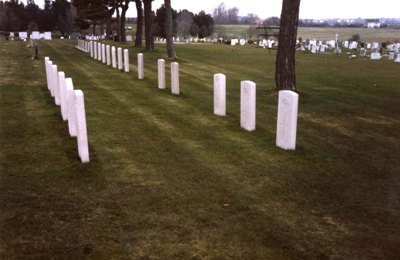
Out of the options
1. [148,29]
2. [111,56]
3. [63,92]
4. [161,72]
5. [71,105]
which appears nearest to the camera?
[71,105]

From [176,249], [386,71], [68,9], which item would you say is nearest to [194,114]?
[176,249]

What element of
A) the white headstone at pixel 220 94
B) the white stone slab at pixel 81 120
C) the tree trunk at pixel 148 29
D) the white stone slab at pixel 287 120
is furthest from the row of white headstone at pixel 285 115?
the tree trunk at pixel 148 29

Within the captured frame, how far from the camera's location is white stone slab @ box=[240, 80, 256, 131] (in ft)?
30.4

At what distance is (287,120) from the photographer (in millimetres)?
7996

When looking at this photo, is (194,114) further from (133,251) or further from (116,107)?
(133,251)

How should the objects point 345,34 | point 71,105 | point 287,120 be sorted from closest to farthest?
Result: point 71,105 → point 287,120 → point 345,34

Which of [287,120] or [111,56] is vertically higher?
[111,56]

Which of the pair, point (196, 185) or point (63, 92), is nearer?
point (196, 185)

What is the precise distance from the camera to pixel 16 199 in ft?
18.4

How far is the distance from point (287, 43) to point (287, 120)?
649 cm

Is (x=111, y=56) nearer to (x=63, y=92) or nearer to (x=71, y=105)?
(x=63, y=92)

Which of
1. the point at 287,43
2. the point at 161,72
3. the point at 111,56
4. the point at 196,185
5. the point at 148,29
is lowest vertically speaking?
the point at 196,185

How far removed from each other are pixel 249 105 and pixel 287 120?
56.8 inches

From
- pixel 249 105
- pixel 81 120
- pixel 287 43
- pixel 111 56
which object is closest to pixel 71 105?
pixel 81 120
